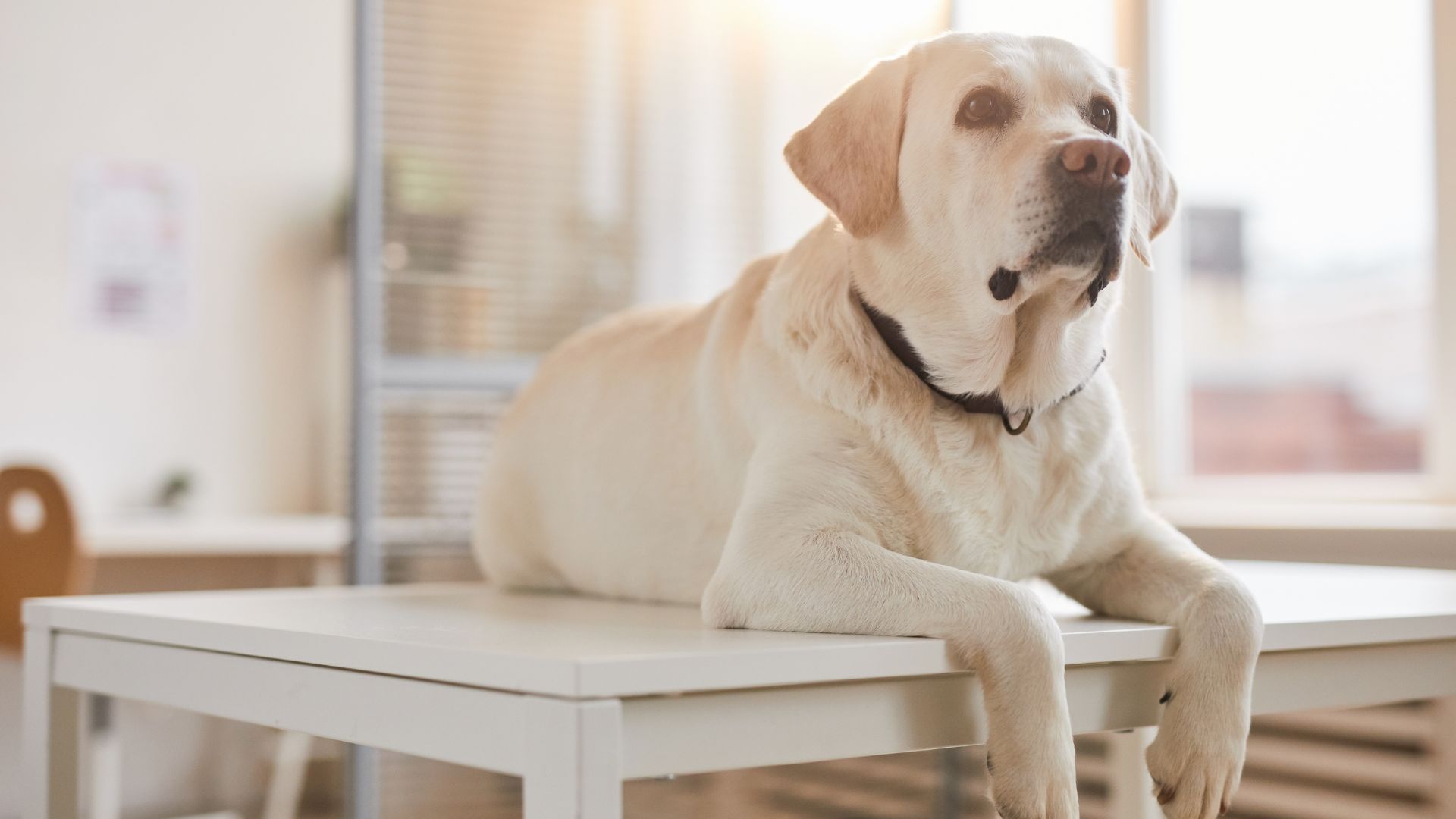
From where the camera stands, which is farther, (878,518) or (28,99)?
Answer: (28,99)

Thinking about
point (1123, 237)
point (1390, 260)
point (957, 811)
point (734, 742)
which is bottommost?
point (957, 811)

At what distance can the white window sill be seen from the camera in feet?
5.98

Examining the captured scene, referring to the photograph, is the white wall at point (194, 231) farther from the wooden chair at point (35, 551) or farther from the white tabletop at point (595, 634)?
the white tabletop at point (595, 634)

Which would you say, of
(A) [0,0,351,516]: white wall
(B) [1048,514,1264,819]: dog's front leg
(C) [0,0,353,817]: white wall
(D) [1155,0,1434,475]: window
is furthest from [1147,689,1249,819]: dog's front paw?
(A) [0,0,351,516]: white wall

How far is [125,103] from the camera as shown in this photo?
4250mm

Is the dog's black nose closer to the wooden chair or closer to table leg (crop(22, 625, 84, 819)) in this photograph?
table leg (crop(22, 625, 84, 819))

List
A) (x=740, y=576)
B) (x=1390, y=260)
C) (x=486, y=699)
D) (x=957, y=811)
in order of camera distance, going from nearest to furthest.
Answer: (x=486, y=699), (x=740, y=576), (x=1390, y=260), (x=957, y=811)

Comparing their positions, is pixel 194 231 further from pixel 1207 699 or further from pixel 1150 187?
pixel 1207 699

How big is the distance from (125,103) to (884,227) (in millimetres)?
3911

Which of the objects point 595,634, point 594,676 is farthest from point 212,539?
point 594,676

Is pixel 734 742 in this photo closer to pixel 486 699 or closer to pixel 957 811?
pixel 486 699

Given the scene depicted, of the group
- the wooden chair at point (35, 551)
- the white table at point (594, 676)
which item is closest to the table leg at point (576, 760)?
the white table at point (594, 676)

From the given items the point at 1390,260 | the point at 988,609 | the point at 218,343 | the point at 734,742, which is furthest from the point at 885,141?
the point at 218,343

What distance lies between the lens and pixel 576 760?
67cm
